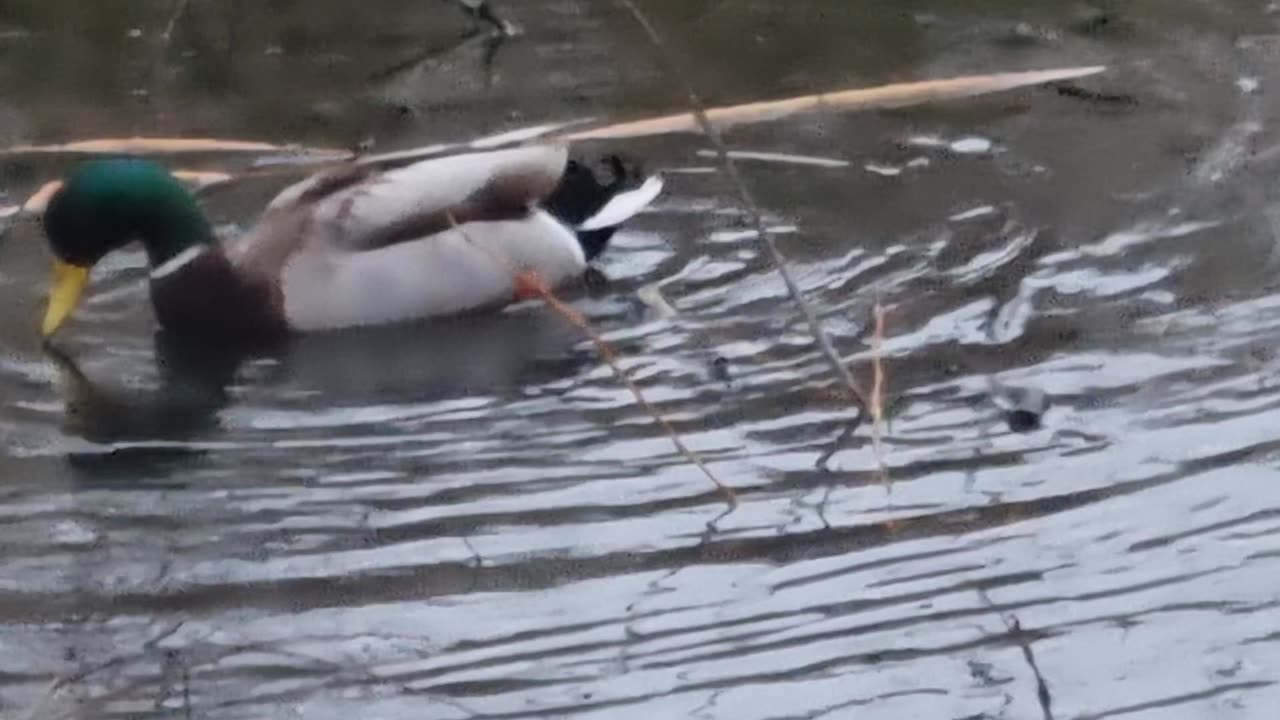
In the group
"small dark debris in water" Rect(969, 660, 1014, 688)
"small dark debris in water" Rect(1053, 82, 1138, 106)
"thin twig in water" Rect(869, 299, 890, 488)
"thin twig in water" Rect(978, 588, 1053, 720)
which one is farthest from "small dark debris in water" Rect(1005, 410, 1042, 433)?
"small dark debris in water" Rect(1053, 82, 1138, 106)

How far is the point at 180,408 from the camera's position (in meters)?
5.87

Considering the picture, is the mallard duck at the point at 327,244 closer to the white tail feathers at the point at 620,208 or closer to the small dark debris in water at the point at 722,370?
the white tail feathers at the point at 620,208

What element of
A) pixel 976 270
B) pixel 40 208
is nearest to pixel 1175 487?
pixel 976 270

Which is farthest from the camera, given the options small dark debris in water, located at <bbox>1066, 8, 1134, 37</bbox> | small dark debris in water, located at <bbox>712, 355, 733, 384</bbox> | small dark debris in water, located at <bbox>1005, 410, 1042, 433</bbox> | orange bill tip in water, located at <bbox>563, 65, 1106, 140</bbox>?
small dark debris in water, located at <bbox>1066, 8, 1134, 37</bbox>

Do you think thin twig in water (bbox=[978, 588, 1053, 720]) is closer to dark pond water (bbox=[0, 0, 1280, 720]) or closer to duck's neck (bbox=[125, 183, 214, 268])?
dark pond water (bbox=[0, 0, 1280, 720])

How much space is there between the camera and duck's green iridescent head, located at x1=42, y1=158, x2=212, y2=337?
641cm

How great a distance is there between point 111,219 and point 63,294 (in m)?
0.30

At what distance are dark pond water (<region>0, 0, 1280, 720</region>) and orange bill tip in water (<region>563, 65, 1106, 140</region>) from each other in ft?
0.26

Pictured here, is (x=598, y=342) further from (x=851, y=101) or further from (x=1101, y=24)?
(x=1101, y=24)

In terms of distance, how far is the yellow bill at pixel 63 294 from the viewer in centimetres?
624

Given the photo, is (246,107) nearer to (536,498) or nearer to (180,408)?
(180,408)

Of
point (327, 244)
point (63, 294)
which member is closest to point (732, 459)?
point (327, 244)

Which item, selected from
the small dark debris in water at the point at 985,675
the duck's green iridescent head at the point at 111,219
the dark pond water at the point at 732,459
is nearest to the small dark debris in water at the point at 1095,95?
the dark pond water at the point at 732,459

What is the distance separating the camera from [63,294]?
6.33 m
